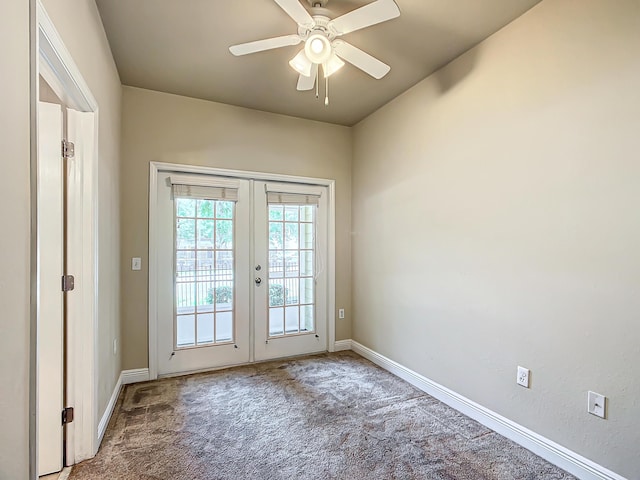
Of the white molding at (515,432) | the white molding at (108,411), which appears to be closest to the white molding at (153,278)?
the white molding at (108,411)

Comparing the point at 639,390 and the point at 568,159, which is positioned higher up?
the point at 568,159

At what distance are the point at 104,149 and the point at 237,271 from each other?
5.21ft

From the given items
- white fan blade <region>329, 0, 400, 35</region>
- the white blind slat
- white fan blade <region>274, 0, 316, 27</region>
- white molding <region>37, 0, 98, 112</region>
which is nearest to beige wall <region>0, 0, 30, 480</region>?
white molding <region>37, 0, 98, 112</region>

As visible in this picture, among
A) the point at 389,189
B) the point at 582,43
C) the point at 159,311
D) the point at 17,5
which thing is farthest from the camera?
the point at 389,189

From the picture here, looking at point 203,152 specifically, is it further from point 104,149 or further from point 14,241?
point 14,241

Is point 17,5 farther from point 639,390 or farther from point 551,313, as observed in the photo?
point 639,390

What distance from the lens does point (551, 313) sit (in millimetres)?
1915

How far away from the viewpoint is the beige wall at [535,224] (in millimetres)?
1628

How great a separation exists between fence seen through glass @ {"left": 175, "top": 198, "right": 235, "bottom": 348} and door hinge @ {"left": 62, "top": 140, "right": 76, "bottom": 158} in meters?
1.32

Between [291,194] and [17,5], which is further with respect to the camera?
[291,194]

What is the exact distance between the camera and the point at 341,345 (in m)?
3.83

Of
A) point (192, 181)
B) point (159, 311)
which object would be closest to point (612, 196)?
point (192, 181)

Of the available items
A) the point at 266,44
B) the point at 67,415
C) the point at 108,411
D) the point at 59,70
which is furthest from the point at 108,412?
the point at 266,44

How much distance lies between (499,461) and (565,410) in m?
0.46
